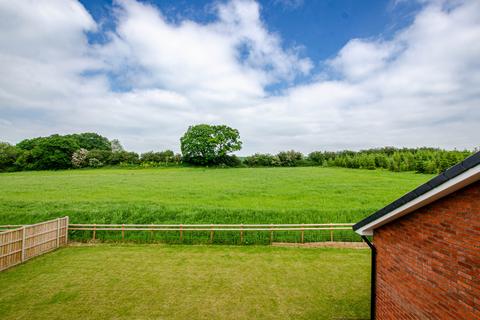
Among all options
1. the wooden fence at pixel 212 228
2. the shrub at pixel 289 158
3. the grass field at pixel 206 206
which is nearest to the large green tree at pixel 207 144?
the shrub at pixel 289 158

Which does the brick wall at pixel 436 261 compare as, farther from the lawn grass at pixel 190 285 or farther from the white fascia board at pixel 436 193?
the lawn grass at pixel 190 285

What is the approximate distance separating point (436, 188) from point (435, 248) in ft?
3.88

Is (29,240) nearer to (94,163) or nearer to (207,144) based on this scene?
(207,144)

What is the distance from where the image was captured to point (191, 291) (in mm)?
8953

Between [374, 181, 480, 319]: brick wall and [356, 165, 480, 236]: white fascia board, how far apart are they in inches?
4.2

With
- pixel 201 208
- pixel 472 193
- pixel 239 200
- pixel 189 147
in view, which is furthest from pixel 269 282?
pixel 189 147

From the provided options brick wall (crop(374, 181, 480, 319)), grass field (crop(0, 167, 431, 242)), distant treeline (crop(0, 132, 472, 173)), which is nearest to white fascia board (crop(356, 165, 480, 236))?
brick wall (crop(374, 181, 480, 319))

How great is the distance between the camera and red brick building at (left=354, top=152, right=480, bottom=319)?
10.5ft

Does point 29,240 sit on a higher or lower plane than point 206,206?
lower

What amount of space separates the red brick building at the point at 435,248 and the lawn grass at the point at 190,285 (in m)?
3.54

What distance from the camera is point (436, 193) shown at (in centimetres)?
346

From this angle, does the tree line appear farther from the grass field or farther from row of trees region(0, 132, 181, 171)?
the grass field

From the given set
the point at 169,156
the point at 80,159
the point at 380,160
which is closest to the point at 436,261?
the point at 380,160

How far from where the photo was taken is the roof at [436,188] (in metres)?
2.83
